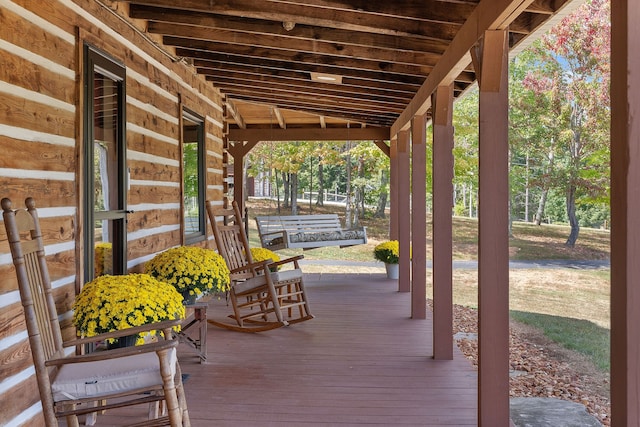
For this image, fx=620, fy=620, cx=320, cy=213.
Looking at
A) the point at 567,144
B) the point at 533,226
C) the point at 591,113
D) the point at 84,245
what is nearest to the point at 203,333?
the point at 84,245

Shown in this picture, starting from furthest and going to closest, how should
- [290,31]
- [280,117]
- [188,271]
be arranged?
1. [280,117]
2. [290,31]
3. [188,271]

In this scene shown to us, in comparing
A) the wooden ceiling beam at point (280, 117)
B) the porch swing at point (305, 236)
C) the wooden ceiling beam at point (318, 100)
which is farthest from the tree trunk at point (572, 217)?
the wooden ceiling beam at point (318, 100)

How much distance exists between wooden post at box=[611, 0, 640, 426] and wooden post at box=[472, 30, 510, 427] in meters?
1.31

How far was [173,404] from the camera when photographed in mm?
2254

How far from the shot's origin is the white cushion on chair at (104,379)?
7.27ft

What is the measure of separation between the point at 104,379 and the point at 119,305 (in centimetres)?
59

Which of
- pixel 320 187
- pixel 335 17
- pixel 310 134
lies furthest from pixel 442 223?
pixel 320 187

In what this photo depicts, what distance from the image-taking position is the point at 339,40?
422cm

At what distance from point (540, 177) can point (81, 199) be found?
10.9m

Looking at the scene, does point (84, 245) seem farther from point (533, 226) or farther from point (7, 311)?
point (533, 226)

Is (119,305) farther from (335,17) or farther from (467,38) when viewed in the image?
(467,38)

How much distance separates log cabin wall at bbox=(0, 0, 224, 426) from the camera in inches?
98.3

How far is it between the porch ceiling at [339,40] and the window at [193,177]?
554 mm

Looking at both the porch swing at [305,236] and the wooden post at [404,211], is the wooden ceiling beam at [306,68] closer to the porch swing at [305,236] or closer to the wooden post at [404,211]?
the wooden post at [404,211]
